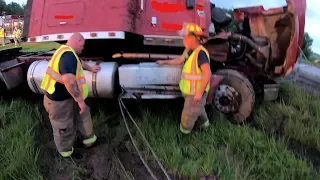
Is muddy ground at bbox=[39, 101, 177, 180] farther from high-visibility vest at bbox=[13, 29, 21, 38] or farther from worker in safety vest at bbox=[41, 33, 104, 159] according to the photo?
high-visibility vest at bbox=[13, 29, 21, 38]

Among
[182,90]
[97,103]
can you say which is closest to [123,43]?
[97,103]

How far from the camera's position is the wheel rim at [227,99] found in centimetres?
497

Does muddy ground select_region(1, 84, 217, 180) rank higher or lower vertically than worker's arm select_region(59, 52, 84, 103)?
lower

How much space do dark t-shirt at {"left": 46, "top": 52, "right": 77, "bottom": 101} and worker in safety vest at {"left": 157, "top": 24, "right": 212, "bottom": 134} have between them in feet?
4.43

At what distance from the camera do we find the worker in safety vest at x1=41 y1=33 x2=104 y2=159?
383cm

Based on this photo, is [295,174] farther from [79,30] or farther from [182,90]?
[79,30]

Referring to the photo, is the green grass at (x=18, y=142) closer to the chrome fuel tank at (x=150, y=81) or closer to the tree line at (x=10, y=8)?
the chrome fuel tank at (x=150, y=81)

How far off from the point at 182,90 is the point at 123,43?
4.48ft

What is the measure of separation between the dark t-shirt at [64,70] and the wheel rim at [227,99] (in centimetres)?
210

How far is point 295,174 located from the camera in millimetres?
3539

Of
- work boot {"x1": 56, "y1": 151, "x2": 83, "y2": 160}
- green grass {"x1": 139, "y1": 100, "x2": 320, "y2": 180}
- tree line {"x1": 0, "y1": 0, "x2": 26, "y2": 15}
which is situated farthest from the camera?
tree line {"x1": 0, "y1": 0, "x2": 26, "y2": 15}

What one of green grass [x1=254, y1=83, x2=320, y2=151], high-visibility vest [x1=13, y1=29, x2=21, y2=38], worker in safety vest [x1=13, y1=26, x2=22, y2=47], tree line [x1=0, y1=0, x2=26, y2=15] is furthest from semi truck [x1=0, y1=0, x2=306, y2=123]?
tree line [x1=0, y1=0, x2=26, y2=15]

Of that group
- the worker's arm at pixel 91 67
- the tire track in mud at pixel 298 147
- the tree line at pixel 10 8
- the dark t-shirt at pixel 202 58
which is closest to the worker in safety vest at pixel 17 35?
the worker's arm at pixel 91 67

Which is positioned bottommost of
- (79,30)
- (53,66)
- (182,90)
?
(182,90)
